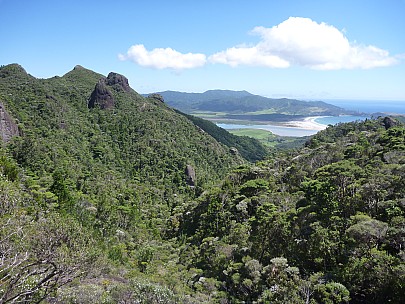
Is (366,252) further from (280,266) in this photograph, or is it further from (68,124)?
(68,124)

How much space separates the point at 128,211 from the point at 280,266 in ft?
94.1

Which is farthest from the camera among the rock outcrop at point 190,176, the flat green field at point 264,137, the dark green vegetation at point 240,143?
the flat green field at point 264,137

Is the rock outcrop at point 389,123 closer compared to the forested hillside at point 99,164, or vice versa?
the forested hillside at point 99,164

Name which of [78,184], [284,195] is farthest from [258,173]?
[78,184]

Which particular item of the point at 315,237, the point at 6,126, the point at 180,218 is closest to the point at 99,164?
the point at 6,126

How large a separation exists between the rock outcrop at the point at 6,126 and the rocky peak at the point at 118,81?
5561 cm

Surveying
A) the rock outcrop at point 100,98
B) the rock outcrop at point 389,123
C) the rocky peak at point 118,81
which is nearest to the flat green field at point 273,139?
the rocky peak at point 118,81

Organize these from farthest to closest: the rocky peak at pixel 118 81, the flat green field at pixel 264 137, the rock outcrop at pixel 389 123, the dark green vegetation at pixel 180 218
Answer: the flat green field at pixel 264 137, the rocky peak at pixel 118 81, the rock outcrop at pixel 389 123, the dark green vegetation at pixel 180 218

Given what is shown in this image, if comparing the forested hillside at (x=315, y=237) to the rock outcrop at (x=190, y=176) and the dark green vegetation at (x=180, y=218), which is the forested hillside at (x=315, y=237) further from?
the rock outcrop at (x=190, y=176)

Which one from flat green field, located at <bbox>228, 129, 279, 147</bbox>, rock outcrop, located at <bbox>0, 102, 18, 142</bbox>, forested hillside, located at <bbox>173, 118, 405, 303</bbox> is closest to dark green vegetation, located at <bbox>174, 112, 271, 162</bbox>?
flat green field, located at <bbox>228, 129, 279, 147</bbox>

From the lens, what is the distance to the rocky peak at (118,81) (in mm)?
107750

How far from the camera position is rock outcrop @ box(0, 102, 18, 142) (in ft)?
168

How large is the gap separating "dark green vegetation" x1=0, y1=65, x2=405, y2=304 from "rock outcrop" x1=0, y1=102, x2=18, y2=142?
11.2 inches

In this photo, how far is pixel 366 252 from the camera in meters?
17.3
